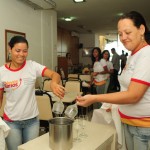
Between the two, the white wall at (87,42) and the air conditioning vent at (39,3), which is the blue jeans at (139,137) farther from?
the white wall at (87,42)

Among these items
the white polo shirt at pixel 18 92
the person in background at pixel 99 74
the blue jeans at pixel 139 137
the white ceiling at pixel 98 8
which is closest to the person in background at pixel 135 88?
the blue jeans at pixel 139 137

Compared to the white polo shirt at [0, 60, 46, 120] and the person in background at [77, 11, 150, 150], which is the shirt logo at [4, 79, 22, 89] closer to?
the white polo shirt at [0, 60, 46, 120]

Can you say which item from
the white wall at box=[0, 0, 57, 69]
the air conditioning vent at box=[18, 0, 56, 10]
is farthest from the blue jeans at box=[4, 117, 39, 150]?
the air conditioning vent at box=[18, 0, 56, 10]

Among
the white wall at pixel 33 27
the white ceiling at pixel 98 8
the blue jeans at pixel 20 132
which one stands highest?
the white ceiling at pixel 98 8

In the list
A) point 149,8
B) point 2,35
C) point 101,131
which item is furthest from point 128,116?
point 149,8

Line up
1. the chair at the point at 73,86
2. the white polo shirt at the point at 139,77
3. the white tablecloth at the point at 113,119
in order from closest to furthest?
the white polo shirt at the point at 139,77, the white tablecloth at the point at 113,119, the chair at the point at 73,86

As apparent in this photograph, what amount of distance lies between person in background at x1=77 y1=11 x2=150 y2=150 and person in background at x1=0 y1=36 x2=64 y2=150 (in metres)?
0.54

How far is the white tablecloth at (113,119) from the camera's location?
1585 mm

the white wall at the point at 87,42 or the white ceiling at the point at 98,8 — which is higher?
the white ceiling at the point at 98,8

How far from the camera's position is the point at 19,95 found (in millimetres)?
1606

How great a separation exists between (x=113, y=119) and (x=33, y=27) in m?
3.78

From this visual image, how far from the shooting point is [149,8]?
5891 mm

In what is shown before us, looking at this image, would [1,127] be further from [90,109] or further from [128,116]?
[90,109]

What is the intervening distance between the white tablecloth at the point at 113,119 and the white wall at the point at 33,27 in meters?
2.59
